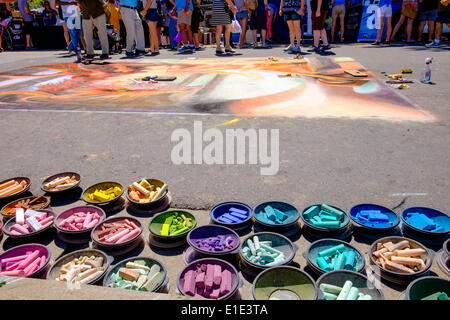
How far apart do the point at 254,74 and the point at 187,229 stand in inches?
255

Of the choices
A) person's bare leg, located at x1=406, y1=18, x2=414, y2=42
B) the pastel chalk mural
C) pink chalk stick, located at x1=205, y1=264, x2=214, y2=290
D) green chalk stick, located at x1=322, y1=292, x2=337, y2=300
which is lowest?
green chalk stick, located at x1=322, y1=292, x2=337, y2=300

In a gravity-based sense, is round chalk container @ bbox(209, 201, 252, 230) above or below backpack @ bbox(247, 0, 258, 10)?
below

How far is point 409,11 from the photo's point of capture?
14.0 meters

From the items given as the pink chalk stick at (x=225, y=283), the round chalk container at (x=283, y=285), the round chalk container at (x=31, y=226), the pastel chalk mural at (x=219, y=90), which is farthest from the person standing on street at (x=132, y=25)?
the round chalk container at (x=283, y=285)

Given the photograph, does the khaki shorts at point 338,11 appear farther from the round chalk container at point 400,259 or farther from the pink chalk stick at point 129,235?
the pink chalk stick at point 129,235

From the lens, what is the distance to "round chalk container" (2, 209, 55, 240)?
8.48ft

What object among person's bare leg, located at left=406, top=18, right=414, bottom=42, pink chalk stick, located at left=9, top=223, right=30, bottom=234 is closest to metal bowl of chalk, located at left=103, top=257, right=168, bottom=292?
pink chalk stick, located at left=9, top=223, right=30, bottom=234

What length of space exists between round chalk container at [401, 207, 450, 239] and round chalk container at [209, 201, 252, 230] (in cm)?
126

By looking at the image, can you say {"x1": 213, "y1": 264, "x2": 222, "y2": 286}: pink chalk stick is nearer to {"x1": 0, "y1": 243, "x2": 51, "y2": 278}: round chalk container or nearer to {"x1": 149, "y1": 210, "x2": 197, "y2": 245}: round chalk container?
{"x1": 149, "y1": 210, "x2": 197, "y2": 245}: round chalk container

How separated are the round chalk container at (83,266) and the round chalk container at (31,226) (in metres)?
0.50

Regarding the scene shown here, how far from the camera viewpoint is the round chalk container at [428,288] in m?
1.92

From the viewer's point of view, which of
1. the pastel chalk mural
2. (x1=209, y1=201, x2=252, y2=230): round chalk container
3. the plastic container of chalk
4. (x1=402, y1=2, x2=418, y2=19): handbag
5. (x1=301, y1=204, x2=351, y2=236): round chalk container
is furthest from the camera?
(x1=402, y1=2, x2=418, y2=19): handbag

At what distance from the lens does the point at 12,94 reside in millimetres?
6863

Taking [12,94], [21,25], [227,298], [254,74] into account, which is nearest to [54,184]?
[227,298]
